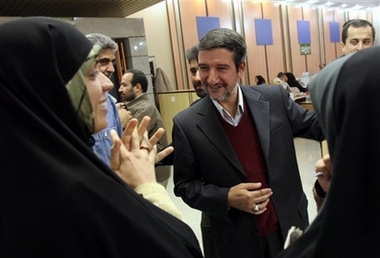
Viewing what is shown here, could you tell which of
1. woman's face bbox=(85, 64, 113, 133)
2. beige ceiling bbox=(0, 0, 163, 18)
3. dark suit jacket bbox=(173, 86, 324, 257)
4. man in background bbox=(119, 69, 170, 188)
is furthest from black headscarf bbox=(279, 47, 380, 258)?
beige ceiling bbox=(0, 0, 163, 18)

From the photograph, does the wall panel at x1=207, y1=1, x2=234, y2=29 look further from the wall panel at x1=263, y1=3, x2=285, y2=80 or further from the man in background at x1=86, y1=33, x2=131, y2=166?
the man in background at x1=86, y1=33, x2=131, y2=166

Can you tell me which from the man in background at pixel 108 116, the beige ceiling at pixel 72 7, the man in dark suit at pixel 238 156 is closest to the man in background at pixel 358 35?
the man in dark suit at pixel 238 156

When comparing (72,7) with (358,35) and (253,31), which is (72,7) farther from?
(253,31)

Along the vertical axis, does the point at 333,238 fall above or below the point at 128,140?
below

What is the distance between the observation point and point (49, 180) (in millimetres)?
832

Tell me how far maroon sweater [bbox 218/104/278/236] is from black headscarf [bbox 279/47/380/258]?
874 mm

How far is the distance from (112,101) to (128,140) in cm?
82

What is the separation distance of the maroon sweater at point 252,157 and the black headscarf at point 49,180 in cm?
78

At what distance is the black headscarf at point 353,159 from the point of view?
0.68 m

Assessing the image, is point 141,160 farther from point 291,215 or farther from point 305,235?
point 291,215

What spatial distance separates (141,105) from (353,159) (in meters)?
2.67

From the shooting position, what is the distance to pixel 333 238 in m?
0.74

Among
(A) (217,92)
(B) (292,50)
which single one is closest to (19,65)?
(A) (217,92)

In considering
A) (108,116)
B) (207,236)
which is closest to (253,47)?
(108,116)
